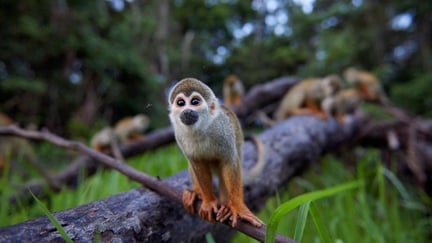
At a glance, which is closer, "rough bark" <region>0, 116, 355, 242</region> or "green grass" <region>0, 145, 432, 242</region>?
"rough bark" <region>0, 116, 355, 242</region>

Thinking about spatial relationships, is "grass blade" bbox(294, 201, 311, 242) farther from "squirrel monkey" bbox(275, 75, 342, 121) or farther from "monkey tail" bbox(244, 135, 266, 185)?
"squirrel monkey" bbox(275, 75, 342, 121)

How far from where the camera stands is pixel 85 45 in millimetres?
5727

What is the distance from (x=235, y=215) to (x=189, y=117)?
380mm

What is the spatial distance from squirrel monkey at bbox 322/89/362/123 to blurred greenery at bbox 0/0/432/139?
112 centimetres

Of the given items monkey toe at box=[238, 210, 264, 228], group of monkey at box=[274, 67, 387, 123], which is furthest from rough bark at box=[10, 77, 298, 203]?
monkey toe at box=[238, 210, 264, 228]

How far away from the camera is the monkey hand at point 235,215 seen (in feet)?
3.72

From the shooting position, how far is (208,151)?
1299 millimetres

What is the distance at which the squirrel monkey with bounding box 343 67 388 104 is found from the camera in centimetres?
498

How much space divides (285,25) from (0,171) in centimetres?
521

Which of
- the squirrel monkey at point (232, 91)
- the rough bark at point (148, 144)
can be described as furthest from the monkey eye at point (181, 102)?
the squirrel monkey at point (232, 91)

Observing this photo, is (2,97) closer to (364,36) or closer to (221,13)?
(221,13)

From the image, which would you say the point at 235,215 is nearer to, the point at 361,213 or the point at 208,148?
the point at 208,148

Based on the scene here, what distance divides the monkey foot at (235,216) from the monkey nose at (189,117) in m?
0.35

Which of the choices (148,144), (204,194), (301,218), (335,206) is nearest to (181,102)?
(204,194)
